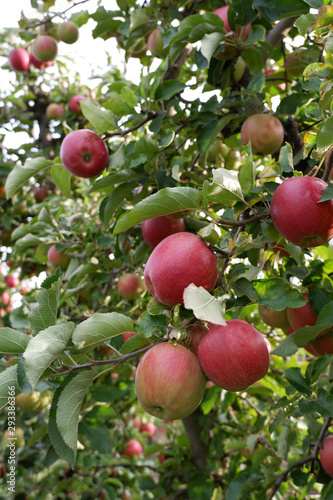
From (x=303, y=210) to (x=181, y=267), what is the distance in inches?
11.4

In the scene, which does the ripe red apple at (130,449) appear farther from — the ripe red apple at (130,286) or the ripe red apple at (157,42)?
the ripe red apple at (157,42)

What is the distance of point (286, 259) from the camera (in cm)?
125

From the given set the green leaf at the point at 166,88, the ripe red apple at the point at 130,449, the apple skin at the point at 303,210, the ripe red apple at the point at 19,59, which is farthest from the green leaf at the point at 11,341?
the ripe red apple at the point at 19,59

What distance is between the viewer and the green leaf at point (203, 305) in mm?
669

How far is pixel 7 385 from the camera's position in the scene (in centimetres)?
79

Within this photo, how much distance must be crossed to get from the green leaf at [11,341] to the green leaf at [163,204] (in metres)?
0.32

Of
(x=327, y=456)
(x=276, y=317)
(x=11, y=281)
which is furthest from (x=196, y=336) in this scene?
(x=11, y=281)

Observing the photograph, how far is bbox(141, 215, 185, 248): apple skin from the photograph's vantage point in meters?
1.16

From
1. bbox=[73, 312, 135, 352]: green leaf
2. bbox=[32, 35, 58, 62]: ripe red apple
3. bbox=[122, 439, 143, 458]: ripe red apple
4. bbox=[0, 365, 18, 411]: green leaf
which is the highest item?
bbox=[32, 35, 58, 62]: ripe red apple

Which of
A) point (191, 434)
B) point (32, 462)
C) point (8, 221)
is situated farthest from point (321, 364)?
point (8, 221)

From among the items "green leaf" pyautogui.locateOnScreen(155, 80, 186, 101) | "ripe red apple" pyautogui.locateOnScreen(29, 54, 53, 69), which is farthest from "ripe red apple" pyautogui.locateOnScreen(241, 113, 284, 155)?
"ripe red apple" pyautogui.locateOnScreen(29, 54, 53, 69)

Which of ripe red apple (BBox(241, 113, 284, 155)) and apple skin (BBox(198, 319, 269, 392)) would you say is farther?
ripe red apple (BBox(241, 113, 284, 155))

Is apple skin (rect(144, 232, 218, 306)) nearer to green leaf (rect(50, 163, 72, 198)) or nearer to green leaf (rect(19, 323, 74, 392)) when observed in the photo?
green leaf (rect(19, 323, 74, 392))

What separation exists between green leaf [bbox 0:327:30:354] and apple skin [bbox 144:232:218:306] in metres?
0.32
